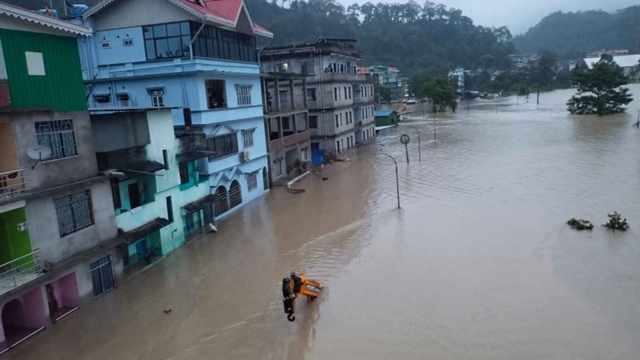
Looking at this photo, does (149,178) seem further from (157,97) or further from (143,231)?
(157,97)

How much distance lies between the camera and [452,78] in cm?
10638

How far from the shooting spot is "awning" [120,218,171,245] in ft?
52.7

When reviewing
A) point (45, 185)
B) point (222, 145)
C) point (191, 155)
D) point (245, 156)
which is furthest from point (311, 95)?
point (45, 185)

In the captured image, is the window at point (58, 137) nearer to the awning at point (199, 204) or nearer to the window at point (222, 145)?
the awning at point (199, 204)

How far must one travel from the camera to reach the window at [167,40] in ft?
72.6

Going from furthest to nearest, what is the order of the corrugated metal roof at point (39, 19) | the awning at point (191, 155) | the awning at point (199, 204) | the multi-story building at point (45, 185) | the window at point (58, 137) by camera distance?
the awning at point (199, 204)
the awning at point (191, 155)
the window at point (58, 137)
the multi-story building at point (45, 185)
the corrugated metal roof at point (39, 19)

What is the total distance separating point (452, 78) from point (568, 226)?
304ft

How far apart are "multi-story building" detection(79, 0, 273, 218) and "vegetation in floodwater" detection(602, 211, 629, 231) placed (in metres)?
16.7

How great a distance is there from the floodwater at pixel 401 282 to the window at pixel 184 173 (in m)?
2.72

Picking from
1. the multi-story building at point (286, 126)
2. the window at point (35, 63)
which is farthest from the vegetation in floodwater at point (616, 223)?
the window at point (35, 63)

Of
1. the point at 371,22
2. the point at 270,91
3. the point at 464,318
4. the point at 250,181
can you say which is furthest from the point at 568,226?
the point at 371,22

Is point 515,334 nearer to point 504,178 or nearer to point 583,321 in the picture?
point 583,321

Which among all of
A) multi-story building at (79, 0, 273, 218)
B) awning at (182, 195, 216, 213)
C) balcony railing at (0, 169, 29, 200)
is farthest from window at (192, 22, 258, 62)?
balcony railing at (0, 169, 29, 200)

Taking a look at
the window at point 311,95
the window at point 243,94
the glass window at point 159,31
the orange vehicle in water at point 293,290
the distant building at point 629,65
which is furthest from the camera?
the distant building at point 629,65
